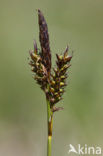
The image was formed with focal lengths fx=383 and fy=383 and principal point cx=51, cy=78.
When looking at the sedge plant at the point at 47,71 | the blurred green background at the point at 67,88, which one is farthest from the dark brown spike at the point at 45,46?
the blurred green background at the point at 67,88

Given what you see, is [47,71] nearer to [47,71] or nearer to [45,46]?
[47,71]

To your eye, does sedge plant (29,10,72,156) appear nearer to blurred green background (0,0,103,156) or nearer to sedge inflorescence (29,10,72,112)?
sedge inflorescence (29,10,72,112)

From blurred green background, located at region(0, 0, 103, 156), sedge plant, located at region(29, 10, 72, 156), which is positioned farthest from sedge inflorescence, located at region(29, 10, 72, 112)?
blurred green background, located at region(0, 0, 103, 156)

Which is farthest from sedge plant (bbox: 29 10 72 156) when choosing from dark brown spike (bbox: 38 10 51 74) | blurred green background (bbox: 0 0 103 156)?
blurred green background (bbox: 0 0 103 156)

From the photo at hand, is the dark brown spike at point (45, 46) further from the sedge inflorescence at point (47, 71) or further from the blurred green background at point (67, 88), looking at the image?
the blurred green background at point (67, 88)

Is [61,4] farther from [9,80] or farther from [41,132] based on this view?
[41,132]

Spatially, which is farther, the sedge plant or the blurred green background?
the blurred green background

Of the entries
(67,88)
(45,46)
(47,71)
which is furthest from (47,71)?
(67,88)

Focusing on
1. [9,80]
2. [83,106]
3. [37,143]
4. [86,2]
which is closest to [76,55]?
[9,80]
